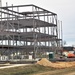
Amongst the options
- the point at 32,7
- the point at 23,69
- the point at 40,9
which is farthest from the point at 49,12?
the point at 23,69

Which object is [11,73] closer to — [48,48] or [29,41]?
[48,48]

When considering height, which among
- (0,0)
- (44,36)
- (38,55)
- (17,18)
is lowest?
(38,55)

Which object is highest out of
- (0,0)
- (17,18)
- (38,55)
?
(0,0)

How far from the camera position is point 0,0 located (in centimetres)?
A: 6662

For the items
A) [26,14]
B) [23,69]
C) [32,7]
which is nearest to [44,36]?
[26,14]

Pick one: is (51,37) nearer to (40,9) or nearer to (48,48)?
(48,48)

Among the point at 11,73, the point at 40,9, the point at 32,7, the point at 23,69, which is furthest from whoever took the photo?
the point at 40,9

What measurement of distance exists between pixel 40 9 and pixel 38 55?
36.1ft

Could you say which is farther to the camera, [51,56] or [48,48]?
[48,48]

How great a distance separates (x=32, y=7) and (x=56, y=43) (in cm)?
1674

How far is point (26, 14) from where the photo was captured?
64.2 metres

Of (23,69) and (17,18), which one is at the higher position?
(17,18)

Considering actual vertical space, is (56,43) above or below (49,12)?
below

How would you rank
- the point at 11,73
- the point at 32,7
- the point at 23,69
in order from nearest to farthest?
the point at 11,73 → the point at 23,69 → the point at 32,7
